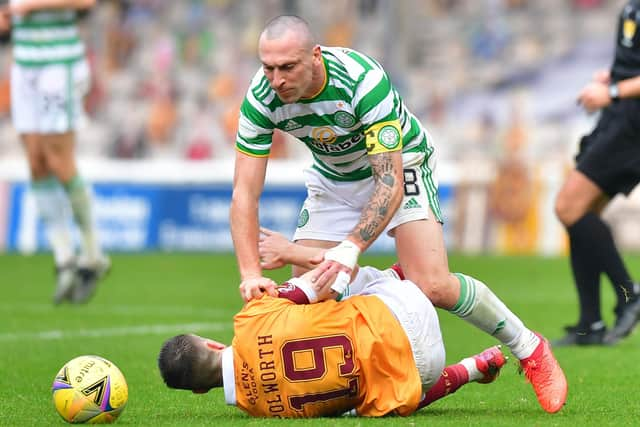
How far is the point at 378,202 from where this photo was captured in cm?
543

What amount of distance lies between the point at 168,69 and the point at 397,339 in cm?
1970

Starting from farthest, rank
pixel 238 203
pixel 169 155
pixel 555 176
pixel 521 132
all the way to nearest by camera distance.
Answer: pixel 169 155 < pixel 521 132 < pixel 555 176 < pixel 238 203

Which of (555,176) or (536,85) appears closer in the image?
(555,176)

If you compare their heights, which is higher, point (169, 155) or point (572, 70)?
point (572, 70)

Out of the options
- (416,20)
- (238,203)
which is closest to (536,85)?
(416,20)

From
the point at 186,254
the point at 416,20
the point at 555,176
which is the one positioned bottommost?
the point at 186,254

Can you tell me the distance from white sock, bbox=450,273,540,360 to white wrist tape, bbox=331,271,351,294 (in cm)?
63

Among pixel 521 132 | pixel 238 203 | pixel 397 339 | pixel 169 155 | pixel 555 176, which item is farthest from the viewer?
pixel 169 155

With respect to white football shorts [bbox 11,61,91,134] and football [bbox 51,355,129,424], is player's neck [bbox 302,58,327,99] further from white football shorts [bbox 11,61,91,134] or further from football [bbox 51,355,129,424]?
white football shorts [bbox 11,61,91,134]

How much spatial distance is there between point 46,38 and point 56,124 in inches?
27.0

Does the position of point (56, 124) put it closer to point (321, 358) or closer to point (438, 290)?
point (438, 290)

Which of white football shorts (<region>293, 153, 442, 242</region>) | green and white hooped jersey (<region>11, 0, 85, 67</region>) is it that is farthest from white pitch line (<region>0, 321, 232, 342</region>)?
green and white hooped jersey (<region>11, 0, 85, 67</region>)

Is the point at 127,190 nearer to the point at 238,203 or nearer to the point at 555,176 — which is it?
the point at 555,176

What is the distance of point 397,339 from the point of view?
16.3 ft
